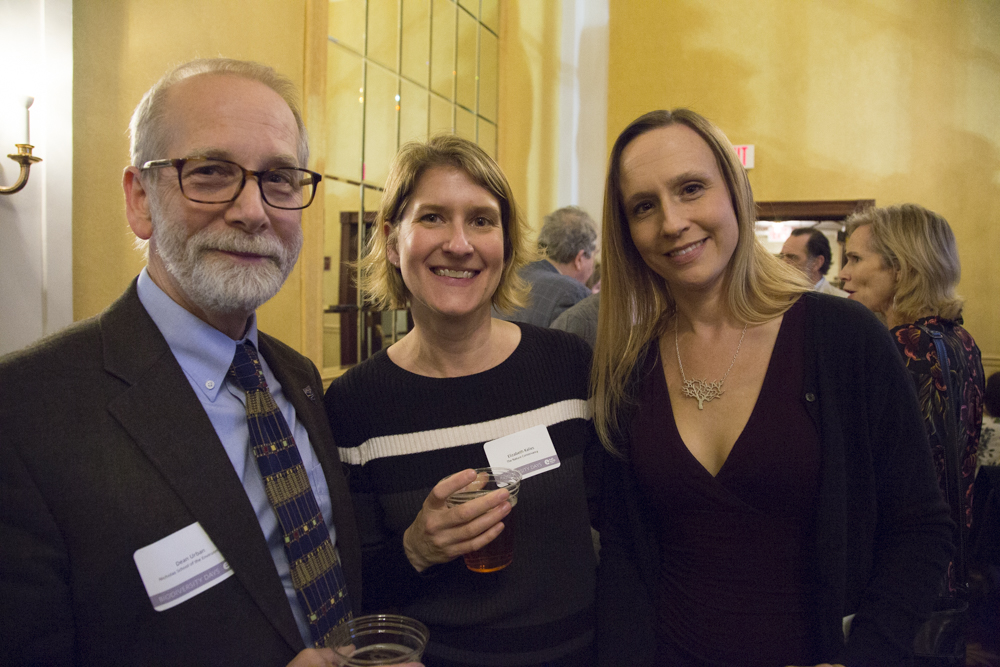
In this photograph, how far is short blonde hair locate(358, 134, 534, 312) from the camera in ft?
5.14

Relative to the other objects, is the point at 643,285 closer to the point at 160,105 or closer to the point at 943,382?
the point at 160,105

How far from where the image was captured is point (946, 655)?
5.69 feet

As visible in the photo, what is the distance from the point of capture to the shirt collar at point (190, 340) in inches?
45.6

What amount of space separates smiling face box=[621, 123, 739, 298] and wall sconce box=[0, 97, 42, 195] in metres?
1.91

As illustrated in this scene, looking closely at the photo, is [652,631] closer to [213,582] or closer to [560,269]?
[213,582]

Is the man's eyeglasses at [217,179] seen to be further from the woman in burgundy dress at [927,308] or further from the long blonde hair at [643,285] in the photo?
the woman in burgundy dress at [927,308]

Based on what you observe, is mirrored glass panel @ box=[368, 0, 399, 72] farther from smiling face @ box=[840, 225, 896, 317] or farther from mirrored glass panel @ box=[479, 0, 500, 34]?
smiling face @ box=[840, 225, 896, 317]

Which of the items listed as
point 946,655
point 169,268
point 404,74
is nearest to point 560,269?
point 404,74

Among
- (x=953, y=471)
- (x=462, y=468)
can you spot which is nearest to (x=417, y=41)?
(x=462, y=468)

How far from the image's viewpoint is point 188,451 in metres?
1.04

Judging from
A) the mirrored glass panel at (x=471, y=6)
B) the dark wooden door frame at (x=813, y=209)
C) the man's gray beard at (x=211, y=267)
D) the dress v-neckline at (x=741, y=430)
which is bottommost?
the dress v-neckline at (x=741, y=430)

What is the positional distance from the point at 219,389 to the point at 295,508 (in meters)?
0.28

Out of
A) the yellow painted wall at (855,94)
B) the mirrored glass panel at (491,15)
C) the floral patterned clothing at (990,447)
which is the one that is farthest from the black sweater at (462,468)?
the yellow painted wall at (855,94)

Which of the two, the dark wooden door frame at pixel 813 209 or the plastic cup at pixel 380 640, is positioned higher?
the dark wooden door frame at pixel 813 209
